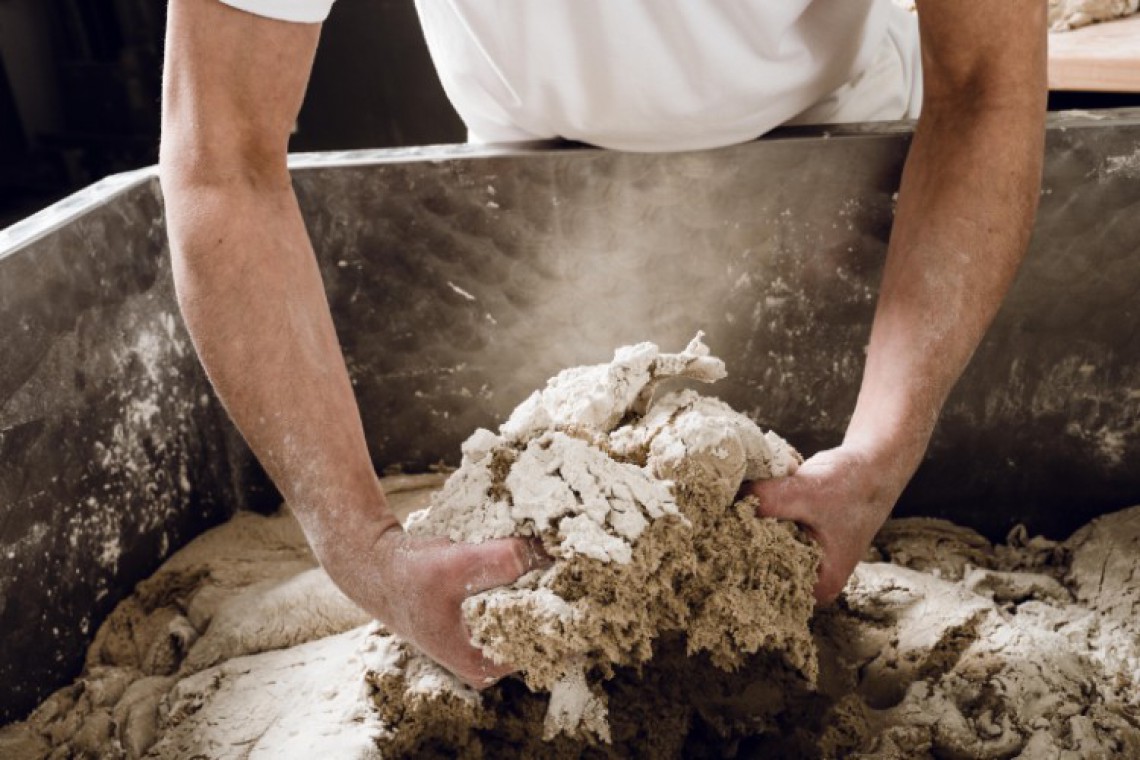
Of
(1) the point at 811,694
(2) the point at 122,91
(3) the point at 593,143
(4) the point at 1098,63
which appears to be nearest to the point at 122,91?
(2) the point at 122,91

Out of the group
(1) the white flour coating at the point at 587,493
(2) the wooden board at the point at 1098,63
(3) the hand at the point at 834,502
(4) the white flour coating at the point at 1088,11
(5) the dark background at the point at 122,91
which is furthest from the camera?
(5) the dark background at the point at 122,91

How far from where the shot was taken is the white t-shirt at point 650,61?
108 cm

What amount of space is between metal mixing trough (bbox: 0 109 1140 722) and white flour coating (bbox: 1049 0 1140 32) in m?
1.18

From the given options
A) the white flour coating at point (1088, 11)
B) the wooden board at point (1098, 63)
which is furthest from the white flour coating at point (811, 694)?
the white flour coating at point (1088, 11)

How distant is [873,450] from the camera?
3.18 feet

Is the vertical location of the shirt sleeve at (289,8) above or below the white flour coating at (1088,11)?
above

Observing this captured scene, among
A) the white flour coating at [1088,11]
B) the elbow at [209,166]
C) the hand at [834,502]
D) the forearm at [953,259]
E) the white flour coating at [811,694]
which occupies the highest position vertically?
the elbow at [209,166]

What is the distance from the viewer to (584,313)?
49.6 inches

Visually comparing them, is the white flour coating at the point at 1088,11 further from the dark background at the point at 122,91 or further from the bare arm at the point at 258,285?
the dark background at the point at 122,91

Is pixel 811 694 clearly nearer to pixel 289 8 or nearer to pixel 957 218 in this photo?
pixel 957 218

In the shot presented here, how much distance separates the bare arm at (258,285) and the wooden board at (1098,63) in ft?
5.22

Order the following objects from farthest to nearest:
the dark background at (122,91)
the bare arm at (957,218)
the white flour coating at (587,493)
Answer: the dark background at (122,91) < the bare arm at (957,218) < the white flour coating at (587,493)

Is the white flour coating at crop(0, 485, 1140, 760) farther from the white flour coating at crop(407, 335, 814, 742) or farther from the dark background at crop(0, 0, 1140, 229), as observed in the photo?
the dark background at crop(0, 0, 1140, 229)

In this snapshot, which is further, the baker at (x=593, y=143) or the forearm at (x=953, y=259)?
the forearm at (x=953, y=259)
